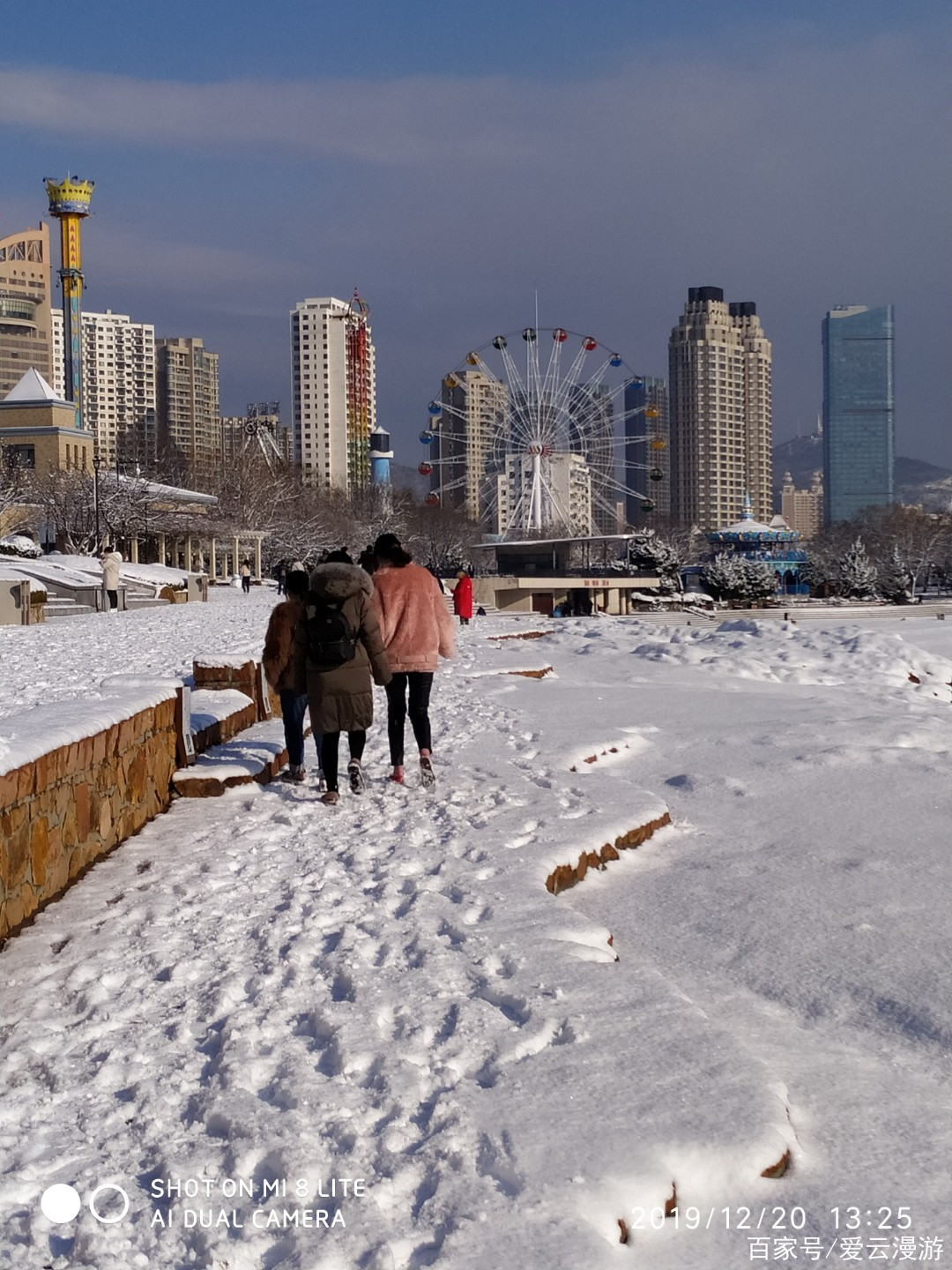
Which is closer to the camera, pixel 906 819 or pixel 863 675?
pixel 906 819

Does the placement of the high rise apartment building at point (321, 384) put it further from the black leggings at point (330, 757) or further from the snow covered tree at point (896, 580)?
the black leggings at point (330, 757)

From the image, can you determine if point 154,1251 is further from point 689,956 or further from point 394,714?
point 394,714

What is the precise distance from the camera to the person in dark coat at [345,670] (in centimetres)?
747

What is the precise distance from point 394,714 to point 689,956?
3106mm

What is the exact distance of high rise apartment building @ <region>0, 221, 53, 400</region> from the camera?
565ft

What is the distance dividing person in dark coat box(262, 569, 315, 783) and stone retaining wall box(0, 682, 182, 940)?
2.91 ft

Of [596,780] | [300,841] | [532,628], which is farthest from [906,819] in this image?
[532,628]

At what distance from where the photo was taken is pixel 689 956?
5.62 metres

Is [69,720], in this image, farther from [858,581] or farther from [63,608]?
[858,581]

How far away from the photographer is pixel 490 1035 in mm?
4035

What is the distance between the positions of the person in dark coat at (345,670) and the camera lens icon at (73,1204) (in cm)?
442

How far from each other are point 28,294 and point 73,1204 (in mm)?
185172

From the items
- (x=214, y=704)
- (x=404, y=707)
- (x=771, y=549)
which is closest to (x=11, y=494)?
(x=214, y=704)
